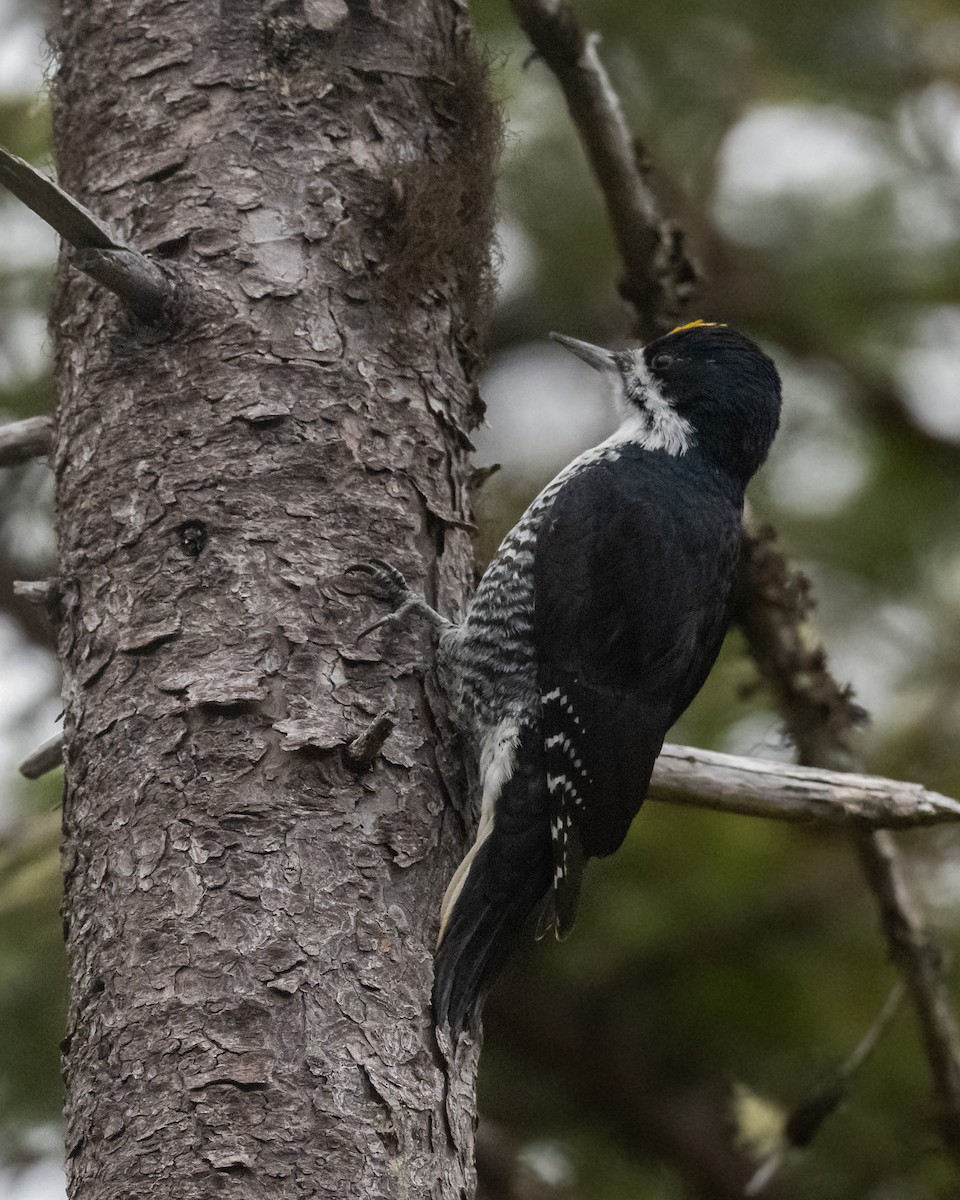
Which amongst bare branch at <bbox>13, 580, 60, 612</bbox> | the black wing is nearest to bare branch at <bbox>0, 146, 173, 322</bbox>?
bare branch at <bbox>13, 580, 60, 612</bbox>

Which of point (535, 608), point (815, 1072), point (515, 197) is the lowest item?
point (815, 1072)

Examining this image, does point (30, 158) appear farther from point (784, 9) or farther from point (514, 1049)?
point (514, 1049)

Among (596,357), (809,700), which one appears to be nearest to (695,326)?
(596,357)

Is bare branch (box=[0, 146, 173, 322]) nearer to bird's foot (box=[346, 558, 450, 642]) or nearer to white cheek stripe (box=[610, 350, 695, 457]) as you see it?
bird's foot (box=[346, 558, 450, 642])

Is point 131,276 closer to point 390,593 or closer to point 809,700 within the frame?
point 390,593

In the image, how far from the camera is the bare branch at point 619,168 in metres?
3.06

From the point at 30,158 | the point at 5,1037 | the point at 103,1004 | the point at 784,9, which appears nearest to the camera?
the point at 103,1004

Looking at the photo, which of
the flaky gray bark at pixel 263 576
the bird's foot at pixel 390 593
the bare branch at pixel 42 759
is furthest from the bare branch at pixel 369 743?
the bare branch at pixel 42 759

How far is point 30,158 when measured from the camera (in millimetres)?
3939

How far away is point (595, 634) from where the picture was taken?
3.00m

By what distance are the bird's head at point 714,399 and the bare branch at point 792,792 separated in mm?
897

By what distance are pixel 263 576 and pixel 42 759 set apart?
0.66 metres

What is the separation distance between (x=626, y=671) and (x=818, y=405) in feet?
8.03

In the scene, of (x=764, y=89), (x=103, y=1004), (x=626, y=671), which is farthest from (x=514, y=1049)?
(x=764, y=89)
